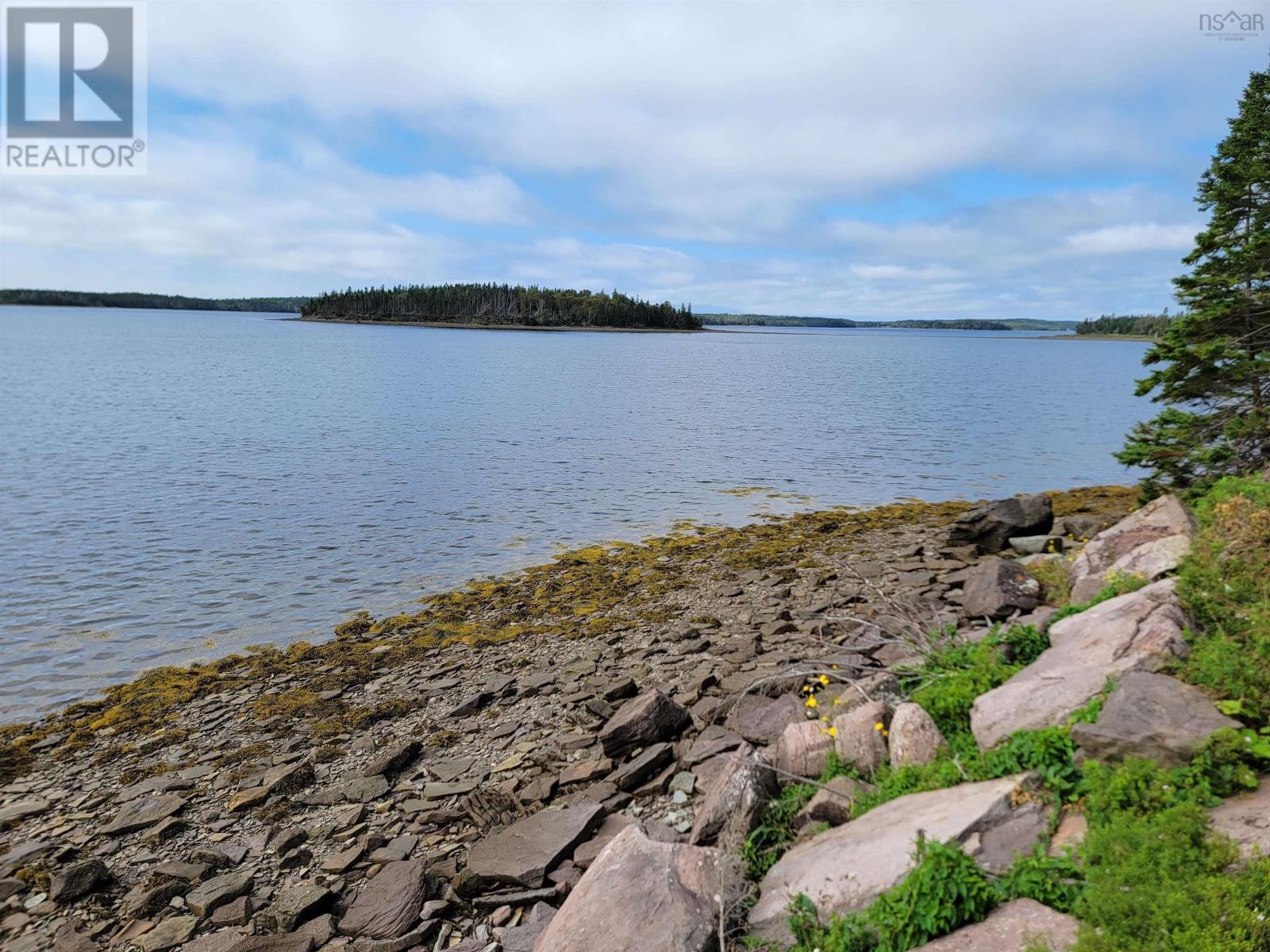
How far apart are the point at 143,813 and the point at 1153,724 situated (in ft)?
34.5

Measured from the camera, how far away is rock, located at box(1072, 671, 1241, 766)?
5.08m

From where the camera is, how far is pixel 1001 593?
11.2 metres

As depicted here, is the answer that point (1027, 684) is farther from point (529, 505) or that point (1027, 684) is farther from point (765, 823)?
point (529, 505)

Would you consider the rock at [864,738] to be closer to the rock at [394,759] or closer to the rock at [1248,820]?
the rock at [1248,820]

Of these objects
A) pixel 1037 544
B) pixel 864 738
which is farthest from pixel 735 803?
pixel 1037 544

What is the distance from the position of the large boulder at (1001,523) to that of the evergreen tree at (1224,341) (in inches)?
151

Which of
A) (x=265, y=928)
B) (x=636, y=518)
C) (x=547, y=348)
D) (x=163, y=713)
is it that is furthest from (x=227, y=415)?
(x=547, y=348)

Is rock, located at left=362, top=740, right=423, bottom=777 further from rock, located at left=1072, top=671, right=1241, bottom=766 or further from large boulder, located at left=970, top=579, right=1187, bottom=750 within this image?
rock, located at left=1072, top=671, right=1241, bottom=766

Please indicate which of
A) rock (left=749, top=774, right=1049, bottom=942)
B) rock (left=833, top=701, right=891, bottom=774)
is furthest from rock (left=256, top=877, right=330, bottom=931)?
rock (left=833, top=701, right=891, bottom=774)

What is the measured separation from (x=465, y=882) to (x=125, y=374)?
2830 inches

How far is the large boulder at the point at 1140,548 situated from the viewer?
8789 millimetres

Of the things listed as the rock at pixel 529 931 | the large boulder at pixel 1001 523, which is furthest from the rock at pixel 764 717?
the large boulder at pixel 1001 523

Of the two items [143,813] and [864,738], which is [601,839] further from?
[143,813]

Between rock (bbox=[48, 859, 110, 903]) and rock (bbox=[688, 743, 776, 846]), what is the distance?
6121mm
